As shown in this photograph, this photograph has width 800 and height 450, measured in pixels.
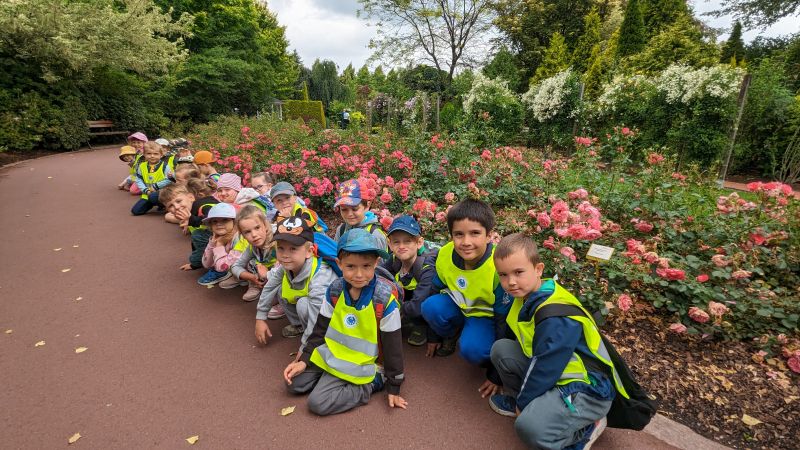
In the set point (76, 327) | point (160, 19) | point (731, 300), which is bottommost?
point (76, 327)

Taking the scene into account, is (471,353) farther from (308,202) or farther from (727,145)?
(727,145)

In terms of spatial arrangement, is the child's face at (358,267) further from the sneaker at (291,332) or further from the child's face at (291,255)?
the sneaker at (291,332)

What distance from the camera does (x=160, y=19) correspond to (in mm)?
14828

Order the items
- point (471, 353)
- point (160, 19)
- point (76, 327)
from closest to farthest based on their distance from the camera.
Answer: point (471, 353), point (76, 327), point (160, 19)

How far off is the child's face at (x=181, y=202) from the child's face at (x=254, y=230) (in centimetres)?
221

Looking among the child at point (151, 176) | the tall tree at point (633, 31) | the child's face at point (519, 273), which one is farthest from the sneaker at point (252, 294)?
the tall tree at point (633, 31)

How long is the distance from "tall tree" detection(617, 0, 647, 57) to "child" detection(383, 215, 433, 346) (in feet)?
65.0

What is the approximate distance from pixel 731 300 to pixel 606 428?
1431 millimetres

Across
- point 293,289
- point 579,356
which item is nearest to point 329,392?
point 293,289

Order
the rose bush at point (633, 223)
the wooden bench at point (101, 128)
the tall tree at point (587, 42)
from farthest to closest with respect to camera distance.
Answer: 1. the tall tree at point (587, 42)
2. the wooden bench at point (101, 128)
3. the rose bush at point (633, 223)

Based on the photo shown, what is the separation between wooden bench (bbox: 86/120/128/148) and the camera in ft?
46.9

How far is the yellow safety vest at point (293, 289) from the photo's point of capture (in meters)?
2.90

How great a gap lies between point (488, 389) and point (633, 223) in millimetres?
2481

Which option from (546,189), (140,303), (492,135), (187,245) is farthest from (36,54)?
(546,189)
